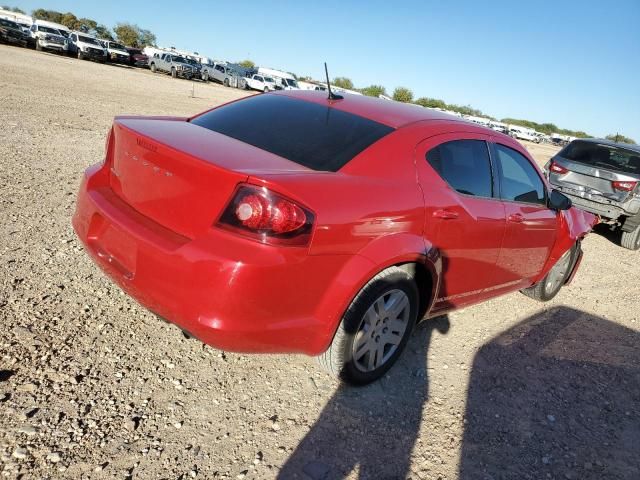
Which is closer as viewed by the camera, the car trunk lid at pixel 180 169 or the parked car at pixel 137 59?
the car trunk lid at pixel 180 169

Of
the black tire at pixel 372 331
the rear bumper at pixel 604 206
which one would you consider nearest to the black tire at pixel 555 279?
the black tire at pixel 372 331

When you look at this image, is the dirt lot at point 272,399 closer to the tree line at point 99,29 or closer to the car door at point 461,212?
the car door at point 461,212

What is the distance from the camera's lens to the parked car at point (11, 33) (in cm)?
3106

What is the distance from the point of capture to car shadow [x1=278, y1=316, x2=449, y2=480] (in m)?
2.26

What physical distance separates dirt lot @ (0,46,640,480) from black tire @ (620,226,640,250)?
454cm

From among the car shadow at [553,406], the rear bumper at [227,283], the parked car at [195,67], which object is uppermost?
the parked car at [195,67]

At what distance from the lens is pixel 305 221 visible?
7.00 ft

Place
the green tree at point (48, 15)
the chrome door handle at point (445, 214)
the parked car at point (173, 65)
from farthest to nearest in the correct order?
the green tree at point (48, 15) → the parked car at point (173, 65) → the chrome door handle at point (445, 214)

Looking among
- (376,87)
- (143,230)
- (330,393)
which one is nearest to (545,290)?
(330,393)

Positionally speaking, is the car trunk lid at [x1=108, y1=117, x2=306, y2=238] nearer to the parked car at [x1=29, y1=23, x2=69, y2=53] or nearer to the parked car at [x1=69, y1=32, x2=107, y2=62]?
the parked car at [x1=29, y1=23, x2=69, y2=53]

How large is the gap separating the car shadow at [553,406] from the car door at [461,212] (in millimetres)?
622

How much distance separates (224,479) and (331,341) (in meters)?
0.84

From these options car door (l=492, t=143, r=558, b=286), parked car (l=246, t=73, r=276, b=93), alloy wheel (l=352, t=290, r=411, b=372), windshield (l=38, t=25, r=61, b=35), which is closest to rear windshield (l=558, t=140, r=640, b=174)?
car door (l=492, t=143, r=558, b=286)

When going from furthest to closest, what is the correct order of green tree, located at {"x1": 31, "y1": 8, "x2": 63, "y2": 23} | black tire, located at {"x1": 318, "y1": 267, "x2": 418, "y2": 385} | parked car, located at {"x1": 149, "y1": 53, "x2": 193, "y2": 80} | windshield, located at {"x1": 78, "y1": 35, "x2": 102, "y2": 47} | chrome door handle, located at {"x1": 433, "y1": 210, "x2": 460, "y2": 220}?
green tree, located at {"x1": 31, "y1": 8, "x2": 63, "y2": 23} → parked car, located at {"x1": 149, "y1": 53, "x2": 193, "y2": 80} → windshield, located at {"x1": 78, "y1": 35, "x2": 102, "y2": 47} → chrome door handle, located at {"x1": 433, "y1": 210, "x2": 460, "y2": 220} → black tire, located at {"x1": 318, "y1": 267, "x2": 418, "y2": 385}
